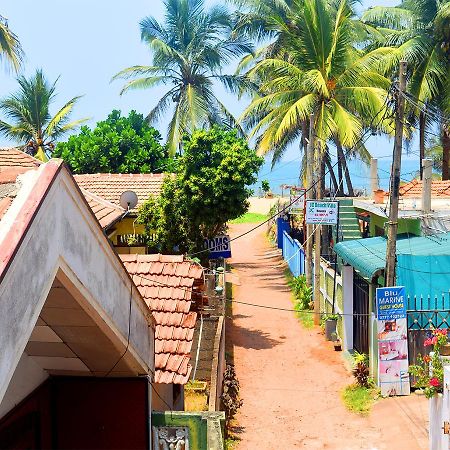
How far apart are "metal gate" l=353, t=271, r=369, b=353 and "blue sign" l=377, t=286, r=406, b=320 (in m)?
1.67

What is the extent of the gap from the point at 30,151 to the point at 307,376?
18.6 meters

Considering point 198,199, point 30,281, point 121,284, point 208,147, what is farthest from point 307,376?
point 30,281

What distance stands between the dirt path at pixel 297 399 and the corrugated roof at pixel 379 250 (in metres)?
2.57

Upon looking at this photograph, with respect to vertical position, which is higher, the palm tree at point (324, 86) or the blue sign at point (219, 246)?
the palm tree at point (324, 86)

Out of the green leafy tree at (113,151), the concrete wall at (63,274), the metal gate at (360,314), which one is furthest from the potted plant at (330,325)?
the concrete wall at (63,274)

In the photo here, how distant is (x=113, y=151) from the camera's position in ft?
81.0

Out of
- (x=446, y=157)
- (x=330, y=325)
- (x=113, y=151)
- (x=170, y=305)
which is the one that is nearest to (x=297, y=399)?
Result: (x=330, y=325)

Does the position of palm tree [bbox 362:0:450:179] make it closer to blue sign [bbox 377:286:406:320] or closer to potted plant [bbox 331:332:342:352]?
potted plant [bbox 331:332:342:352]

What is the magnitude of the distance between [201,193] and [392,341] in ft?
20.8

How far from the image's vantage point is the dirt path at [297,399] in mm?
11055

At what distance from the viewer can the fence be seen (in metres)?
23.3

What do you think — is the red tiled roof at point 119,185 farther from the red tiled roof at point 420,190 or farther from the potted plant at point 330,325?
the red tiled roof at point 420,190

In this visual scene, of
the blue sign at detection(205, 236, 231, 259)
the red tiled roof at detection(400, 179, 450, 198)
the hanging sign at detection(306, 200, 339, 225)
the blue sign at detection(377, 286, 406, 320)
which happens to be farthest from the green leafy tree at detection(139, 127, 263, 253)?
the blue sign at detection(377, 286, 406, 320)

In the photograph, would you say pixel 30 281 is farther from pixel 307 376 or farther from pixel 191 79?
pixel 191 79
